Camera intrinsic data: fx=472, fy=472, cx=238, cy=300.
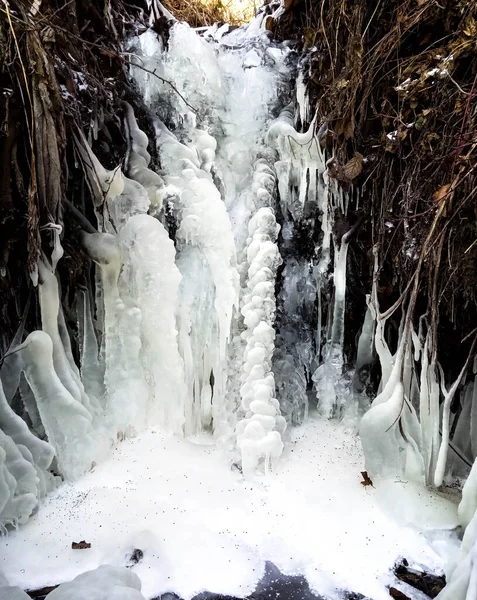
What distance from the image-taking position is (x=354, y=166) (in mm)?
2590

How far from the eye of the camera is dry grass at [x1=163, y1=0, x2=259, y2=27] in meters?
4.19

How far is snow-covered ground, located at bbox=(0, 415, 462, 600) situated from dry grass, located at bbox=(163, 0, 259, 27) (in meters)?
3.68

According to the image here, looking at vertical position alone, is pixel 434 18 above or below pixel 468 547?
above

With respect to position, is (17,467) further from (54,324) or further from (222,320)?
(222,320)

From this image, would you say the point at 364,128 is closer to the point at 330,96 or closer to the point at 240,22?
the point at 330,96

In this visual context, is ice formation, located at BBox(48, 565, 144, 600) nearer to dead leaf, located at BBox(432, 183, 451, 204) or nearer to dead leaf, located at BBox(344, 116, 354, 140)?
dead leaf, located at BBox(432, 183, 451, 204)

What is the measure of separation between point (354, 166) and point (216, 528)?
6.39 ft

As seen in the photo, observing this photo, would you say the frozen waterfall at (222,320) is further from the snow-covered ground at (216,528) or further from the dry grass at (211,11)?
the dry grass at (211,11)

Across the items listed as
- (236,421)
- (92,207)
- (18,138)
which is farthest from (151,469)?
(18,138)

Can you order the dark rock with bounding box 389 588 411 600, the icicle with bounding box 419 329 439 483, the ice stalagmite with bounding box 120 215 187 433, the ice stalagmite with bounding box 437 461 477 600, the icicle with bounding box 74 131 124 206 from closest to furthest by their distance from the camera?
the ice stalagmite with bounding box 437 461 477 600
the dark rock with bounding box 389 588 411 600
the icicle with bounding box 419 329 439 483
the icicle with bounding box 74 131 124 206
the ice stalagmite with bounding box 120 215 187 433

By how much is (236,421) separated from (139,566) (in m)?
1.00

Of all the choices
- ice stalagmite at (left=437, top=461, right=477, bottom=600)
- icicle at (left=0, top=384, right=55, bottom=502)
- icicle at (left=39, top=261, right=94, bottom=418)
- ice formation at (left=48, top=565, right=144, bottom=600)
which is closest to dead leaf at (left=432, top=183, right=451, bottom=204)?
ice stalagmite at (left=437, top=461, right=477, bottom=600)

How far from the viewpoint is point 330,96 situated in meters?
2.68

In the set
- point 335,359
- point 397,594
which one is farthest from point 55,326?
point 397,594
